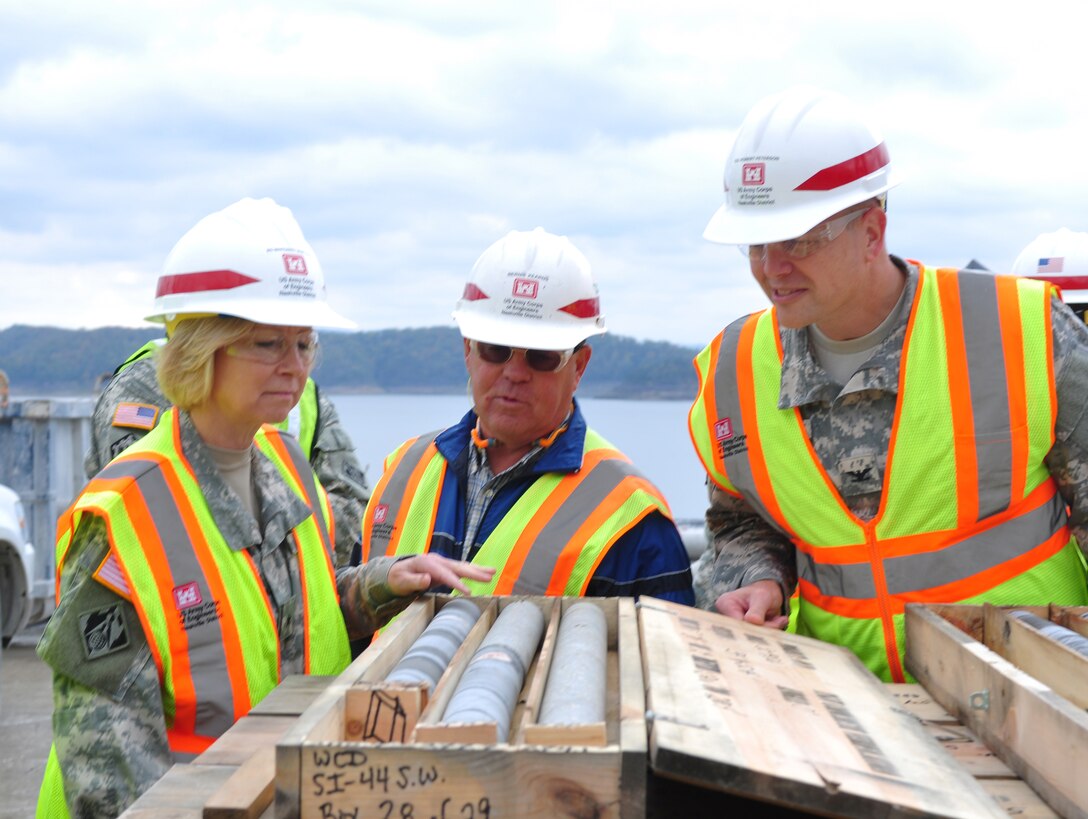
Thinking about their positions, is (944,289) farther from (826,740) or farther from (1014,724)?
(826,740)

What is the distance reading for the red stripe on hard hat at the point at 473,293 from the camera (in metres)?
4.19

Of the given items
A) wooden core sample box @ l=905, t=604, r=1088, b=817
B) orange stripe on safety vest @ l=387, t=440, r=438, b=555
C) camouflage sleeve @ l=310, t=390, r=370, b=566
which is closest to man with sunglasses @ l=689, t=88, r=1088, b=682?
wooden core sample box @ l=905, t=604, r=1088, b=817

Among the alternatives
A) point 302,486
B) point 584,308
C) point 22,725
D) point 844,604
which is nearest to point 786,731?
point 844,604

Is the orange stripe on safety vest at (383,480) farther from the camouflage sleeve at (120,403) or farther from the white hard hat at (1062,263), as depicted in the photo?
the white hard hat at (1062,263)

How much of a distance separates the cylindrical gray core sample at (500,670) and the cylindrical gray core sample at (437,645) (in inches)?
2.4

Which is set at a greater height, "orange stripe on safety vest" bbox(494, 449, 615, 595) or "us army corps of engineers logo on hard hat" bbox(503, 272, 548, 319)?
"us army corps of engineers logo on hard hat" bbox(503, 272, 548, 319)

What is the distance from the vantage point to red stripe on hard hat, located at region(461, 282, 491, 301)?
165 inches

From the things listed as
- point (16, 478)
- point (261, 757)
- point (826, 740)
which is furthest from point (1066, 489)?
point (16, 478)

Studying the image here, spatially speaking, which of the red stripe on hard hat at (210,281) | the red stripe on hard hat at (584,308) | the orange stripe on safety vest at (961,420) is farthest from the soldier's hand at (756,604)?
the red stripe on hard hat at (210,281)

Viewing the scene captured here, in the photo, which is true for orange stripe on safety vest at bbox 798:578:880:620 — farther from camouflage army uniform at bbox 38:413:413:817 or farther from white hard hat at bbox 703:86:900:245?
camouflage army uniform at bbox 38:413:413:817

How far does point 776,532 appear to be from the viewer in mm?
3965

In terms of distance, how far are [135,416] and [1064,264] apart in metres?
5.97

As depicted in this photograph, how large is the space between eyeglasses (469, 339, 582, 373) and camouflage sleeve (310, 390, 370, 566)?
2292 mm

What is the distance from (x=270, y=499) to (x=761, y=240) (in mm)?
1617
